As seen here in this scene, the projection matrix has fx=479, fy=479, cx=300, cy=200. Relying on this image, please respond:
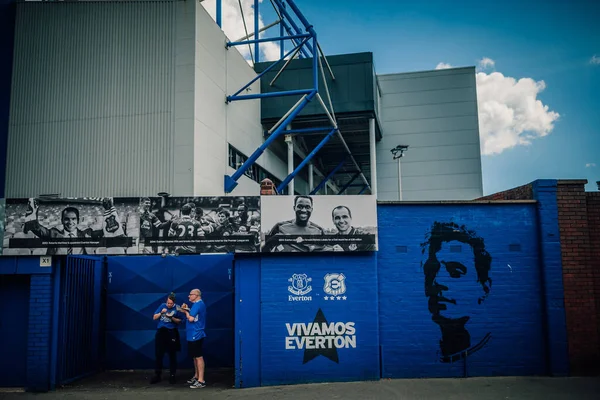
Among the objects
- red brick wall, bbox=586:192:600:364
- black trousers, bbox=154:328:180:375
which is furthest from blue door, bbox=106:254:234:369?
red brick wall, bbox=586:192:600:364

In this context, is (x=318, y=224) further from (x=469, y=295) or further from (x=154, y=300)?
(x=154, y=300)

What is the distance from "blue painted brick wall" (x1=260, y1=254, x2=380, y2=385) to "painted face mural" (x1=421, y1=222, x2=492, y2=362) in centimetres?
121

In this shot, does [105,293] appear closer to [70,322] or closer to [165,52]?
[70,322]

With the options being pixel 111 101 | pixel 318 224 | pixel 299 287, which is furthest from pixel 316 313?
pixel 111 101

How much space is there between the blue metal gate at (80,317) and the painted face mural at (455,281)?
23.0 ft

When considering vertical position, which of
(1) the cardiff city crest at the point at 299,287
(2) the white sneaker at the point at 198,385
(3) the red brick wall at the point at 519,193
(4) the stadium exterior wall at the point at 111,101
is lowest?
(2) the white sneaker at the point at 198,385

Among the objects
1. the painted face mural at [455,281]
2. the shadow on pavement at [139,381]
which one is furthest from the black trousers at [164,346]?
the painted face mural at [455,281]

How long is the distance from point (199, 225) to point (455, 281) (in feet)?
16.5

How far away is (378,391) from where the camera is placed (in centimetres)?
816

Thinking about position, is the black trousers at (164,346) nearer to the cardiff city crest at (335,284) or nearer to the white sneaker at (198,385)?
the white sneaker at (198,385)

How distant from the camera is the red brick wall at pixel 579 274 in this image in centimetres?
900

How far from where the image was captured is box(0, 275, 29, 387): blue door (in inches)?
360

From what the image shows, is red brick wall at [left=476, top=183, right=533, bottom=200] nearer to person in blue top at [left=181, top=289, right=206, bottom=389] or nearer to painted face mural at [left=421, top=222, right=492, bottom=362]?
painted face mural at [left=421, top=222, right=492, bottom=362]

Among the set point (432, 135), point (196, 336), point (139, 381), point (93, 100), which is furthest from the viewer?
point (432, 135)
